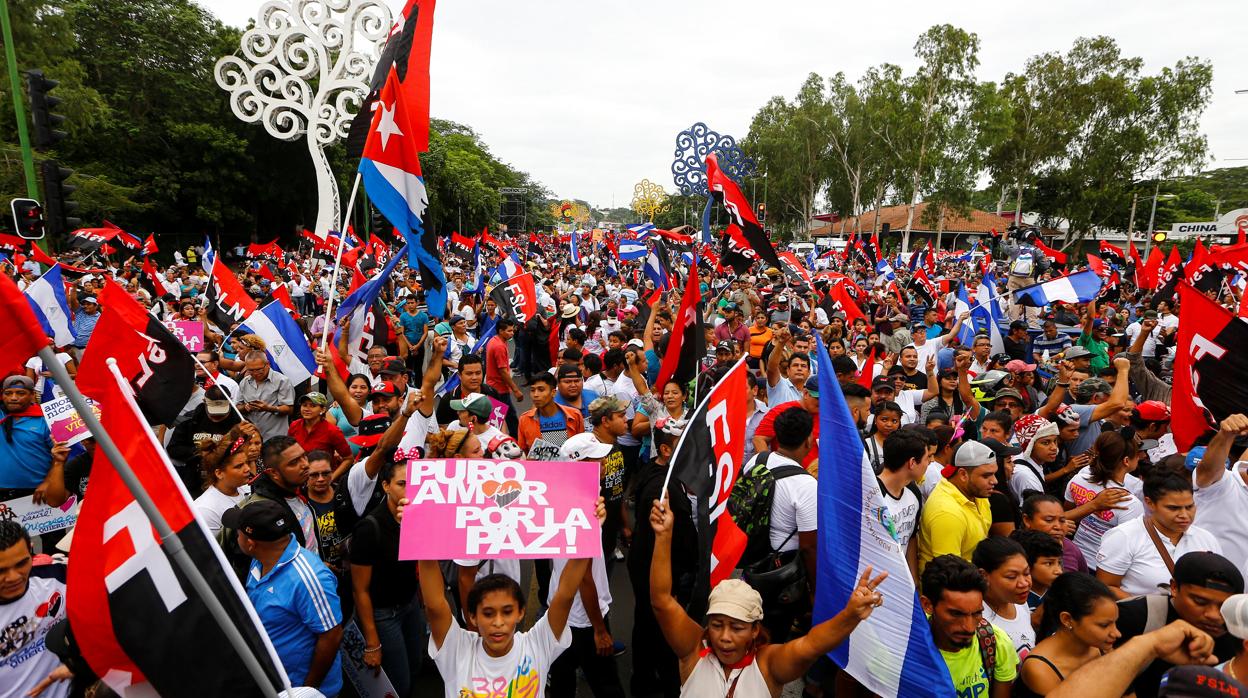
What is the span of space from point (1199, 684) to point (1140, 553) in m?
1.76

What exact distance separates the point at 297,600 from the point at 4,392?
10.1 ft

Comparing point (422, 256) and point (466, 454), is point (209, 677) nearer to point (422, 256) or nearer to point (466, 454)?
point (466, 454)

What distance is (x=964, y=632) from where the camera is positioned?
8.86ft

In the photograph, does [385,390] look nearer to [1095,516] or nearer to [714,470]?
[714,470]

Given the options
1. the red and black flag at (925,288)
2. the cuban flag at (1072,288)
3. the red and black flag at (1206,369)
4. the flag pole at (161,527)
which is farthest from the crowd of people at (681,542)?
the red and black flag at (925,288)

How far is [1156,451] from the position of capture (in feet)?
16.5

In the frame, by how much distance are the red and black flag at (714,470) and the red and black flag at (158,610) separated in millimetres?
1625

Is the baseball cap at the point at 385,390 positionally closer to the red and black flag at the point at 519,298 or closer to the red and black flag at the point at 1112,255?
the red and black flag at the point at 519,298

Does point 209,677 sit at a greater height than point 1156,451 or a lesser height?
greater

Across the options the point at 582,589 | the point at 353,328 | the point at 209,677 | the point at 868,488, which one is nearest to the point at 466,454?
the point at 582,589

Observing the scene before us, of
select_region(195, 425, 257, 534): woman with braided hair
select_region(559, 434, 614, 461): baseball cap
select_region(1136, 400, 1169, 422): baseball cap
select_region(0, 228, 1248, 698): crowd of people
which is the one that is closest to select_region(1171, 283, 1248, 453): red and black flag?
select_region(0, 228, 1248, 698): crowd of people

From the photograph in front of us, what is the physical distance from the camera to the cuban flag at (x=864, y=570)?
2559 mm

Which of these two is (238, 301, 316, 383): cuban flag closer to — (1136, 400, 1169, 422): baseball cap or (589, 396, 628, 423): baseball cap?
(589, 396, 628, 423): baseball cap

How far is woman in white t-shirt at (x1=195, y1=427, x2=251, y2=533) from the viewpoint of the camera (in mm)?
3506
